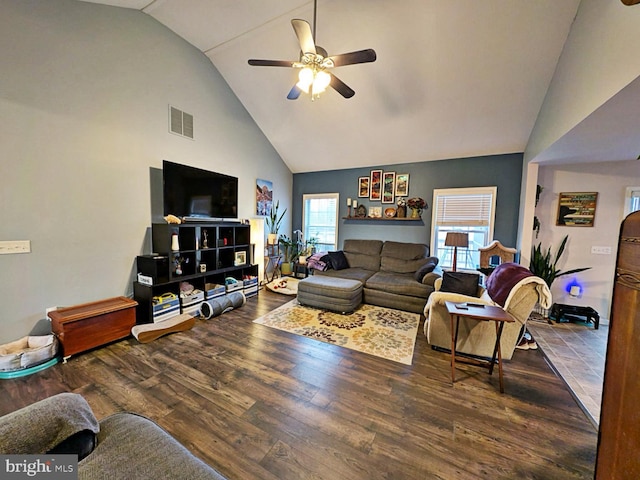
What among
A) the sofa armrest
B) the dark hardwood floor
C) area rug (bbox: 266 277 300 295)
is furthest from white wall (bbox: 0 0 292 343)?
the sofa armrest

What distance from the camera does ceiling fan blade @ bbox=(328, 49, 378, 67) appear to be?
219cm

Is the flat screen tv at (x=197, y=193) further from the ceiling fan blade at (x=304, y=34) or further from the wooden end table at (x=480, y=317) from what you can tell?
the wooden end table at (x=480, y=317)

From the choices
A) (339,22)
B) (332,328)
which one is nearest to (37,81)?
(339,22)

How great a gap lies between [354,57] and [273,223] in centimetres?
378

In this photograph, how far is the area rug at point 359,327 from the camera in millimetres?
2723

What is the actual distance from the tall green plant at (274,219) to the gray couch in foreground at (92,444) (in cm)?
455

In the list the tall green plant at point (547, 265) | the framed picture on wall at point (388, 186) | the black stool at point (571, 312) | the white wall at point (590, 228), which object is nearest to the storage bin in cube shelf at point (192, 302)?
the framed picture on wall at point (388, 186)

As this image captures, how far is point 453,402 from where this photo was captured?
76.3 inches

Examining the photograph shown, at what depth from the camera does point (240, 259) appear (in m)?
4.32

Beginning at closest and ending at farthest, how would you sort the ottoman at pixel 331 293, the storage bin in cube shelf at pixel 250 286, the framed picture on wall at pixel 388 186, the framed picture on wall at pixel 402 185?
the ottoman at pixel 331 293 < the storage bin in cube shelf at pixel 250 286 < the framed picture on wall at pixel 402 185 < the framed picture on wall at pixel 388 186

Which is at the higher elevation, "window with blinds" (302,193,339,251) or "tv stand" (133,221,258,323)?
"window with blinds" (302,193,339,251)

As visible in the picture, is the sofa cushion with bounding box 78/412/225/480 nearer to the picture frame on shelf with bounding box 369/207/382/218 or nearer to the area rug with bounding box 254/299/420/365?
the area rug with bounding box 254/299/420/365

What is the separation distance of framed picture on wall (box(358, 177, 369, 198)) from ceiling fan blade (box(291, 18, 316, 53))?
10.5 ft

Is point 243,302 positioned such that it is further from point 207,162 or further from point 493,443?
point 493,443
